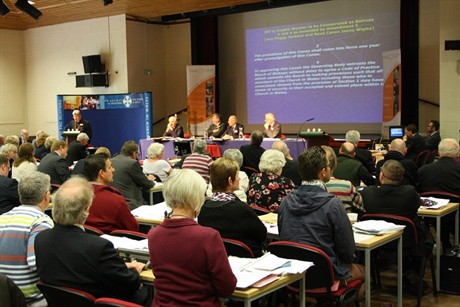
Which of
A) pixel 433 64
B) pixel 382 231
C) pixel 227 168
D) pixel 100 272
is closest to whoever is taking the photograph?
pixel 100 272

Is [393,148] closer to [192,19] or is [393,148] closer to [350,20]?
[350,20]

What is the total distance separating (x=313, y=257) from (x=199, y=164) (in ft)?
12.5

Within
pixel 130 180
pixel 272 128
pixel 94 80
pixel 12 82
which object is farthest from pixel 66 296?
pixel 12 82

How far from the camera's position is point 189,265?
2.70 metres

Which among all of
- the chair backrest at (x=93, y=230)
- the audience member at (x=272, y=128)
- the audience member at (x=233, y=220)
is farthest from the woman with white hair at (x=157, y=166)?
the audience member at (x=272, y=128)

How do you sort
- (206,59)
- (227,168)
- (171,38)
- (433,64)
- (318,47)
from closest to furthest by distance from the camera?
(227,168) → (433,64) → (318,47) → (206,59) → (171,38)

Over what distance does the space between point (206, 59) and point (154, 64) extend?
62.6 inches

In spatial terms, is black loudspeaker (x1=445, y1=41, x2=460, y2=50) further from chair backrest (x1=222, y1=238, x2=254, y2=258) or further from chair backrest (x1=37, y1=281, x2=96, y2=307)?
chair backrest (x1=37, y1=281, x2=96, y2=307)

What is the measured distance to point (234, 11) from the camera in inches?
533

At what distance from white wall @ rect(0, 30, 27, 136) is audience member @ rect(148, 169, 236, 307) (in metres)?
14.9

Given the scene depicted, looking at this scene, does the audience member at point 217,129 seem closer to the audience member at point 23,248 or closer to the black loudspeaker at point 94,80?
the black loudspeaker at point 94,80

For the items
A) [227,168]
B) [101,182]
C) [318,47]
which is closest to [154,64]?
[318,47]

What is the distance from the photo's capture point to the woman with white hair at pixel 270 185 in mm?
5043

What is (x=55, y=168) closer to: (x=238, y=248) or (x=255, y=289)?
(x=238, y=248)
